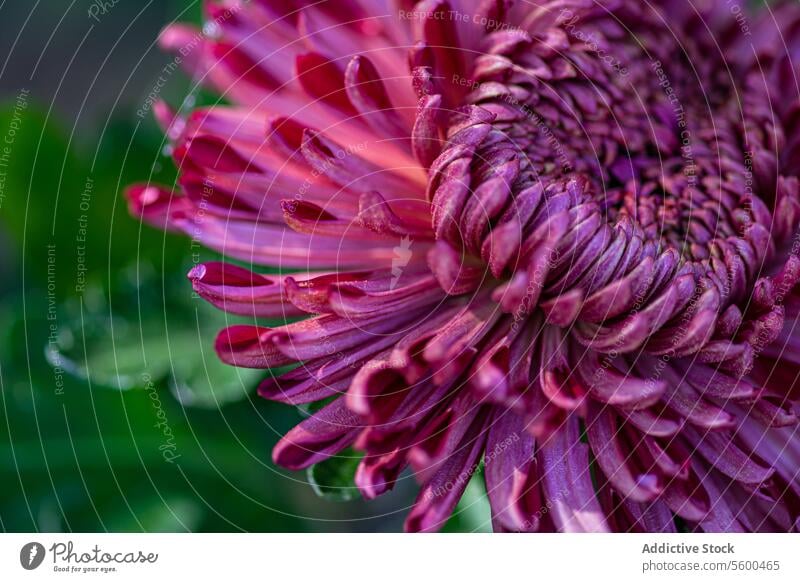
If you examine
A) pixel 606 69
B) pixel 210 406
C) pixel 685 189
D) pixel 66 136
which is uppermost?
pixel 66 136

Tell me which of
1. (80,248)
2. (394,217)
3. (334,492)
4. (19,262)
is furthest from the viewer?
(19,262)

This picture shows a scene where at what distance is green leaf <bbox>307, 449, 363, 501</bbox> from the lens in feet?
4.60

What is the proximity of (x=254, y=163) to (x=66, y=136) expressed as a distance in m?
0.71

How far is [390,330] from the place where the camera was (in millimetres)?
1279

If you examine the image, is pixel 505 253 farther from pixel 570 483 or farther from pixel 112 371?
pixel 112 371

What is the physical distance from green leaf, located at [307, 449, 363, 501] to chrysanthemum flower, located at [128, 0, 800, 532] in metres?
0.15

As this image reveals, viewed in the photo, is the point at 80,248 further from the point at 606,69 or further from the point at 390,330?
the point at 606,69

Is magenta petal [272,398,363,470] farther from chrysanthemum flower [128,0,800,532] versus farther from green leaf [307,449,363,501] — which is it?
green leaf [307,449,363,501]

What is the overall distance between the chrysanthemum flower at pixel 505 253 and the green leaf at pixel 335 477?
0.15m

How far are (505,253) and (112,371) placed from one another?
85cm

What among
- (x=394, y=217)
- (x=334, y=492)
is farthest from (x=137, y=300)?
(x=394, y=217)

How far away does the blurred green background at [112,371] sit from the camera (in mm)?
1614

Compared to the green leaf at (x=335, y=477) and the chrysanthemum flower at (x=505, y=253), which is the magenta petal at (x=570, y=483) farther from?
the green leaf at (x=335, y=477)
